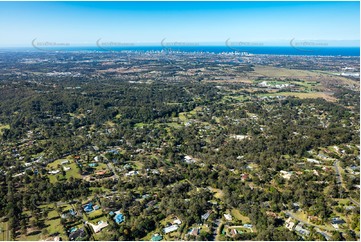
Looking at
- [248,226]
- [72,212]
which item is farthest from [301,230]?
[72,212]

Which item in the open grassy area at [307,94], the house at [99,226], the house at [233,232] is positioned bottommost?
the house at [99,226]

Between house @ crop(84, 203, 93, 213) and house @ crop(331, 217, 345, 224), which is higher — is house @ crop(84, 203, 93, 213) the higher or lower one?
the lower one

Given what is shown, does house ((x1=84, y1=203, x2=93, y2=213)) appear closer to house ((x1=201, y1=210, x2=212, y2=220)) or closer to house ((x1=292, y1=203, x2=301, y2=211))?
house ((x1=201, y1=210, x2=212, y2=220))

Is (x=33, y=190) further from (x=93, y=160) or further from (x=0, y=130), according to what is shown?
(x=0, y=130)

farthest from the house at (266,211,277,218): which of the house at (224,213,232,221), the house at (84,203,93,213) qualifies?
the house at (84,203,93,213)

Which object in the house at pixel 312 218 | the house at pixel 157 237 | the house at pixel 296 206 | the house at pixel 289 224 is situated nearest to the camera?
the house at pixel 157 237

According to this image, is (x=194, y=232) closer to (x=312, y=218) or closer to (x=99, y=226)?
(x=99, y=226)

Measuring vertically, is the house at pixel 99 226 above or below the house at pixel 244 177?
below

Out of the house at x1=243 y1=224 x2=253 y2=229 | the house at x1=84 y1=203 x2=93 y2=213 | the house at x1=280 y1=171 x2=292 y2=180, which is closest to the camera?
the house at x1=243 y1=224 x2=253 y2=229

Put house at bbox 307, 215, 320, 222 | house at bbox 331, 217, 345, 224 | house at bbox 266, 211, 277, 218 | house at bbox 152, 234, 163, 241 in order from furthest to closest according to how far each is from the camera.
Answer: house at bbox 266, 211, 277, 218, house at bbox 307, 215, 320, 222, house at bbox 331, 217, 345, 224, house at bbox 152, 234, 163, 241

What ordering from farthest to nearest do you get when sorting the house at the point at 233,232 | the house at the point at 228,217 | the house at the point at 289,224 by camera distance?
1. the house at the point at 228,217
2. the house at the point at 289,224
3. the house at the point at 233,232

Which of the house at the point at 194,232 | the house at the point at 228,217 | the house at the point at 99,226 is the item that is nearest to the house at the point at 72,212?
the house at the point at 99,226

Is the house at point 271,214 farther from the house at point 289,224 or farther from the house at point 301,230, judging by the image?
the house at point 301,230
